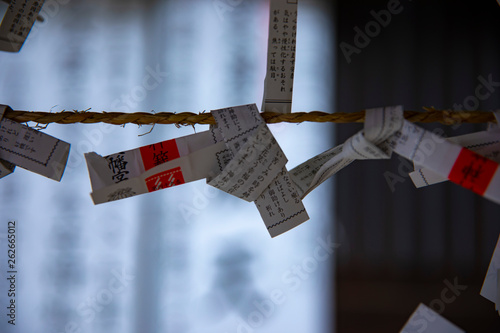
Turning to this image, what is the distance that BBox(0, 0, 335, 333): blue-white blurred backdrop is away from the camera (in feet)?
4.56

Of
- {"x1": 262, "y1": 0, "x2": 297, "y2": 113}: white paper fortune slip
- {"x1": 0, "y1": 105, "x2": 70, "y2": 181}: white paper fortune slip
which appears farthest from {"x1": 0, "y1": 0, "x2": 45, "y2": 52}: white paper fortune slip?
{"x1": 262, "y1": 0, "x2": 297, "y2": 113}: white paper fortune slip

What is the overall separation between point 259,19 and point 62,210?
101 centimetres

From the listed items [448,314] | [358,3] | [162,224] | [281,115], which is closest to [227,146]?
[281,115]

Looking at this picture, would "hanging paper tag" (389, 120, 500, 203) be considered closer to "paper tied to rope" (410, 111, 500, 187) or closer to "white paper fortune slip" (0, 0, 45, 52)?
"paper tied to rope" (410, 111, 500, 187)

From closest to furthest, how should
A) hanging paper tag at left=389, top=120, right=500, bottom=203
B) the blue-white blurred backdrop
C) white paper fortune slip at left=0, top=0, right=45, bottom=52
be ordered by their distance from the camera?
hanging paper tag at left=389, top=120, right=500, bottom=203, white paper fortune slip at left=0, top=0, right=45, bottom=52, the blue-white blurred backdrop

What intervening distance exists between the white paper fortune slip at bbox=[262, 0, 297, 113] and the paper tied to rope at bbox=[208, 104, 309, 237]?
32 millimetres

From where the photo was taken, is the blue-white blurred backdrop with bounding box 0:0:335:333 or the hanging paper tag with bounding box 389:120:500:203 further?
the blue-white blurred backdrop with bounding box 0:0:335:333

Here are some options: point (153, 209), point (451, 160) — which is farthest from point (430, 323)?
point (153, 209)

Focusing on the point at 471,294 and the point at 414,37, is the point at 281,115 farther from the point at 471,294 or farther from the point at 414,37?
the point at 471,294

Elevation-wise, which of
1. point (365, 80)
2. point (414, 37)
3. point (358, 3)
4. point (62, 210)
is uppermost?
point (358, 3)

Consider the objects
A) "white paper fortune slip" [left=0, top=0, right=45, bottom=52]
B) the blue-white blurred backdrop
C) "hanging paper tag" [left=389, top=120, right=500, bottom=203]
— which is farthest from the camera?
the blue-white blurred backdrop

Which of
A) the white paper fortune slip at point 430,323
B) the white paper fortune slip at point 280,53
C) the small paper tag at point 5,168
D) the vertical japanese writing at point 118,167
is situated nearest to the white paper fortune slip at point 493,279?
the white paper fortune slip at point 430,323

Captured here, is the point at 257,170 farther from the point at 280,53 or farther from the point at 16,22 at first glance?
the point at 16,22

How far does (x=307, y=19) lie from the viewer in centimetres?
163
